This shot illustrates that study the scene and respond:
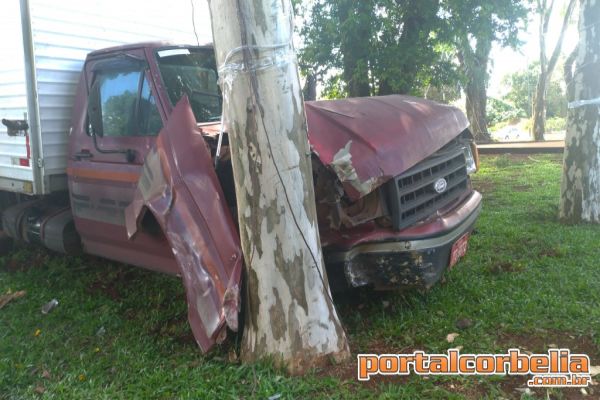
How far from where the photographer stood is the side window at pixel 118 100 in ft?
13.0

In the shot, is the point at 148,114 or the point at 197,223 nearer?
the point at 197,223

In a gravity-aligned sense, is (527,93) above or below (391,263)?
above

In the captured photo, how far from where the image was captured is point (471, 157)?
434 cm

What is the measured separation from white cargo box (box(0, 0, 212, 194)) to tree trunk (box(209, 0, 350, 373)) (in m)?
1.84

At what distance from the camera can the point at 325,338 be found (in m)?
2.87

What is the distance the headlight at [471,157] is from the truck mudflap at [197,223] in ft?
7.23

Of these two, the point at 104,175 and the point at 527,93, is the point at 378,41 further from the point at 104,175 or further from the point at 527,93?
the point at 527,93

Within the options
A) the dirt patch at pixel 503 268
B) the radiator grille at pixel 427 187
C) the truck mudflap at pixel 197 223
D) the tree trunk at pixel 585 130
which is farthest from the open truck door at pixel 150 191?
the tree trunk at pixel 585 130

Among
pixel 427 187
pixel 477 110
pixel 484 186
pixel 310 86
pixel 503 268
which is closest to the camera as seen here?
pixel 427 187

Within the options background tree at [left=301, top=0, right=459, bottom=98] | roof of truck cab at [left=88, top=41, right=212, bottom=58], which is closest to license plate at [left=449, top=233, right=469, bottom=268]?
roof of truck cab at [left=88, top=41, right=212, bottom=58]

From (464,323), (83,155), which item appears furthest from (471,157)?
(83,155)

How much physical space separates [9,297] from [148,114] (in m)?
2.03

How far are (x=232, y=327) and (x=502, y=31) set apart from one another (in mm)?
6888

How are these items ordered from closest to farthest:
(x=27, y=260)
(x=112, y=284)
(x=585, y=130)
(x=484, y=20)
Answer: (x=112, y=284), (x=27, y=260), (x=585, y=130), (x=484, y=20)
